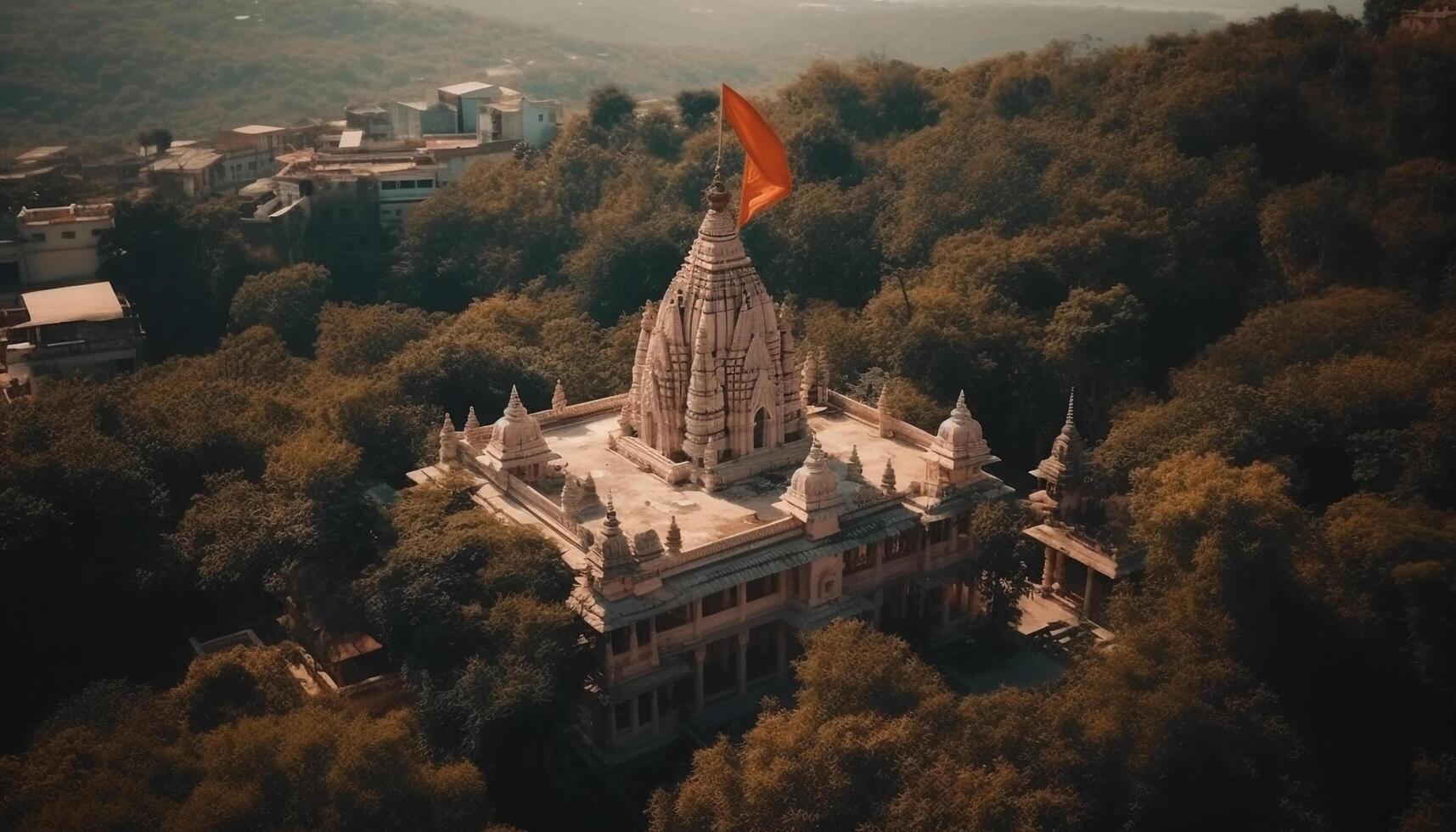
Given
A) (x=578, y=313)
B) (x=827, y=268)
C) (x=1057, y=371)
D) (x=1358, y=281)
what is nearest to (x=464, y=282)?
(x=578, y=313)

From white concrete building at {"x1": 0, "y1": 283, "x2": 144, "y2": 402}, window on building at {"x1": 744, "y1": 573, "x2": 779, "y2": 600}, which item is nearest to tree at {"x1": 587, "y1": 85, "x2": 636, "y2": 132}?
white concrete building at {"x1": 0, "y1": 283, "x2": 144, "y2": 402}

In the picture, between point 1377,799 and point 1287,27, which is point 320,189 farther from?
point 1377,799

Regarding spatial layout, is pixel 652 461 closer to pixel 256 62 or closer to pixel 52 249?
pixel 52 249

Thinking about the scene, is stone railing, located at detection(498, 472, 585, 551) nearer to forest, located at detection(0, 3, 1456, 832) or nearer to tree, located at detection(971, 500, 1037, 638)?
forest, located at detection(0, 3, 1456, 832)

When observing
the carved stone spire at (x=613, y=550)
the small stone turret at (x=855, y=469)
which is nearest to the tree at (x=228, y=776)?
the carved stone spire at (x=613, y=550)

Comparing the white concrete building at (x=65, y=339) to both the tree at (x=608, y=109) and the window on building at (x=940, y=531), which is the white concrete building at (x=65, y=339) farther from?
the tree at (x=608, y=109)

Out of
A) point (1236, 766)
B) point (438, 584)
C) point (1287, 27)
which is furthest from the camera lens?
point (1287, 27)
